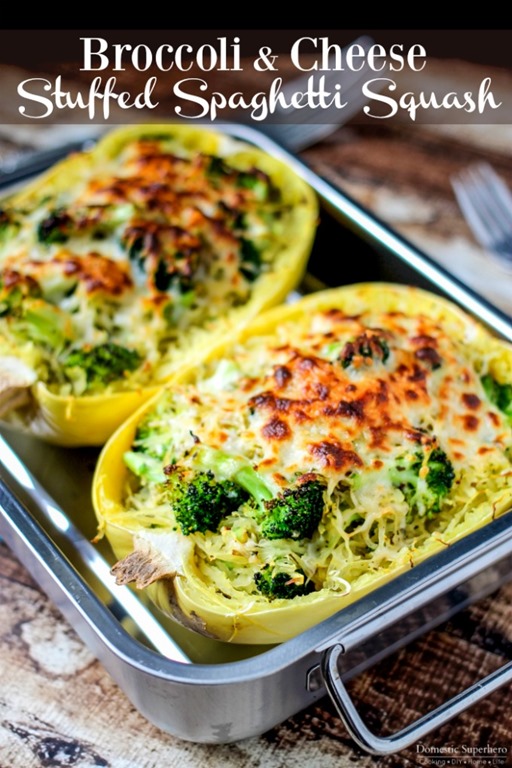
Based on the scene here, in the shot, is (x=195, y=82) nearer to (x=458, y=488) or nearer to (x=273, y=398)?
(x=273, y=398)

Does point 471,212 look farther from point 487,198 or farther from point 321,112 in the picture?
point 321,112

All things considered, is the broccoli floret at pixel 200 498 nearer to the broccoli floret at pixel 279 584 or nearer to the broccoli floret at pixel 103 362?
the broccoli floret at pixel 279 584

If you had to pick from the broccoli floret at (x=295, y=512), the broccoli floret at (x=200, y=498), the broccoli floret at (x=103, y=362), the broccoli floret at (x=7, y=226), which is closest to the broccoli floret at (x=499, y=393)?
the broccoli floret at (x=295, y=512)

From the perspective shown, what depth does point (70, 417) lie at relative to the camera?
2.96 meters

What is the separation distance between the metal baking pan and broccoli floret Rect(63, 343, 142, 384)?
350 mm

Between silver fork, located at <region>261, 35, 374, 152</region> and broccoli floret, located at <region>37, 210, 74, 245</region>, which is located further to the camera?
silver fork, located at <region>261, 35, 374, 152</region>

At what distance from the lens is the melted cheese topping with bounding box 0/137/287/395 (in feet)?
10.0

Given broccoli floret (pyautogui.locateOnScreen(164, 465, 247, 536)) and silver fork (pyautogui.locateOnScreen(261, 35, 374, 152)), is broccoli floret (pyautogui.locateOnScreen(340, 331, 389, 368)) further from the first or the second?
silver fork (pyautogui.locateOnScreen(261, 35, 374, 152))

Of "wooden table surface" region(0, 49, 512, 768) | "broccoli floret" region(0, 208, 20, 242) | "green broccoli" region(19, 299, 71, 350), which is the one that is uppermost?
"broccoli floret" region(0, 208, 20, 242)

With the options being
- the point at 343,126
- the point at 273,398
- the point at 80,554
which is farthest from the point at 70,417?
the point at 343,126

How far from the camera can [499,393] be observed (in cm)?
291

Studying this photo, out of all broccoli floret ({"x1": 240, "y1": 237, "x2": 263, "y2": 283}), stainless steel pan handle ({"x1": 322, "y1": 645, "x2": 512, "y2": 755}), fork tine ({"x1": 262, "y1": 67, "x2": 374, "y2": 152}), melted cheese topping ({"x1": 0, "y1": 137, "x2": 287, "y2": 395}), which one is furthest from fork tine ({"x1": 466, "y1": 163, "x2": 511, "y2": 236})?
stainless steel pan handle ({"x1": 322, "y1": 645, "x2": 512, "y2": 755})
